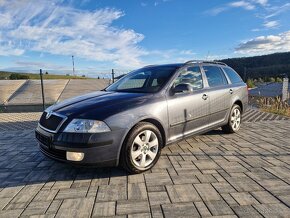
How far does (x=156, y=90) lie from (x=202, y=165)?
140cm

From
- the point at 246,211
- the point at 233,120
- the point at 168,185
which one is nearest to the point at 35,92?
the point at 233,120

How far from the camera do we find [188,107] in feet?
16.3

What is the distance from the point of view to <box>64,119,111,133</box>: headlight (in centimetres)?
379

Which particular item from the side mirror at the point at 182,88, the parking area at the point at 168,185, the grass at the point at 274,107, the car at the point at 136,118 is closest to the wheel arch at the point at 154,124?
the car at the point at 136,118

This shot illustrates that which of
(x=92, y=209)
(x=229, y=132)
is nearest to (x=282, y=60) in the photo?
(x=229, y=132)

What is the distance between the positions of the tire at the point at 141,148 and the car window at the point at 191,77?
1.06 meters

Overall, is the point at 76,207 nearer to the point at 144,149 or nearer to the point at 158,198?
the point at 158,198

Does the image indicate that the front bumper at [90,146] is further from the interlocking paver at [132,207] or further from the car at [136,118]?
the interlocking paver at [132,207]

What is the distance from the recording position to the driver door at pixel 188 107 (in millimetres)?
4691

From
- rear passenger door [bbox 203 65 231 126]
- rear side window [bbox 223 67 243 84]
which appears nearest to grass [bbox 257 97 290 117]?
rear side window [bbox 223 67 243 84]

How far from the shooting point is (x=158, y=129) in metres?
4.46

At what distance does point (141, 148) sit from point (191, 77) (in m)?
1.86

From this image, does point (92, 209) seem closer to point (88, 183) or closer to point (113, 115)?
point (88, 183)

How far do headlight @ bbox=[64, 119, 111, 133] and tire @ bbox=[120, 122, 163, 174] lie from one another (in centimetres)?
41
